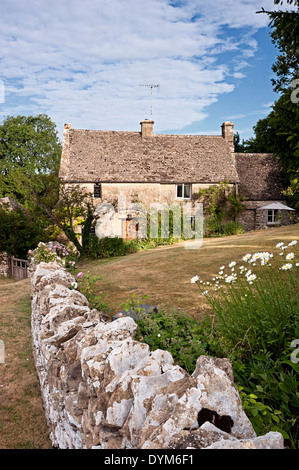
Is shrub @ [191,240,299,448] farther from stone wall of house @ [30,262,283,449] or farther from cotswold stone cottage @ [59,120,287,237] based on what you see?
cotswold stone cottage @ [59,120,287,237]

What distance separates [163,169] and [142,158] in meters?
1.95

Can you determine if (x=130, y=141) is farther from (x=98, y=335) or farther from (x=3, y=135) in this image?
(x=98, y=335)

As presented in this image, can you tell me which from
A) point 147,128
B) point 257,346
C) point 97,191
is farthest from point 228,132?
point 257,346

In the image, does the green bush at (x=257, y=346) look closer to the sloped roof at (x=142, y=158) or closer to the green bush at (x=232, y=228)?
the green bush at (x=232, y=228)

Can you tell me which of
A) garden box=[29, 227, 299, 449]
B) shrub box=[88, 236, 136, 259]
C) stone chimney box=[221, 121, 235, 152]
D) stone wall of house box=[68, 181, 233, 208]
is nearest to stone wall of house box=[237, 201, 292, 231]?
stone wall of house box=[68, 181, 233, 208]

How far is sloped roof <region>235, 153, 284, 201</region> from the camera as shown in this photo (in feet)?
92.9

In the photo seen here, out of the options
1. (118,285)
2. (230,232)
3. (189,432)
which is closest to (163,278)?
(118,285)

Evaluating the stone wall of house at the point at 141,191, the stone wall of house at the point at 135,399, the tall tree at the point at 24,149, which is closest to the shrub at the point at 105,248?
the stone wall of house at the point at 141,191

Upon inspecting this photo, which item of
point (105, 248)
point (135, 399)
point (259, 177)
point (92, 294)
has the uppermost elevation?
point (259, 177)

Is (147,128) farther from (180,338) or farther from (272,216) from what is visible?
(180,338)

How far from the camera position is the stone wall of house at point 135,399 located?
209 centimetres

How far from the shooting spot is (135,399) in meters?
2.48

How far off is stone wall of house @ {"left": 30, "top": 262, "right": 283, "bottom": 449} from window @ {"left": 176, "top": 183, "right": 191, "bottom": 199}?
23892 mm

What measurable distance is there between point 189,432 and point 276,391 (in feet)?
5.89
